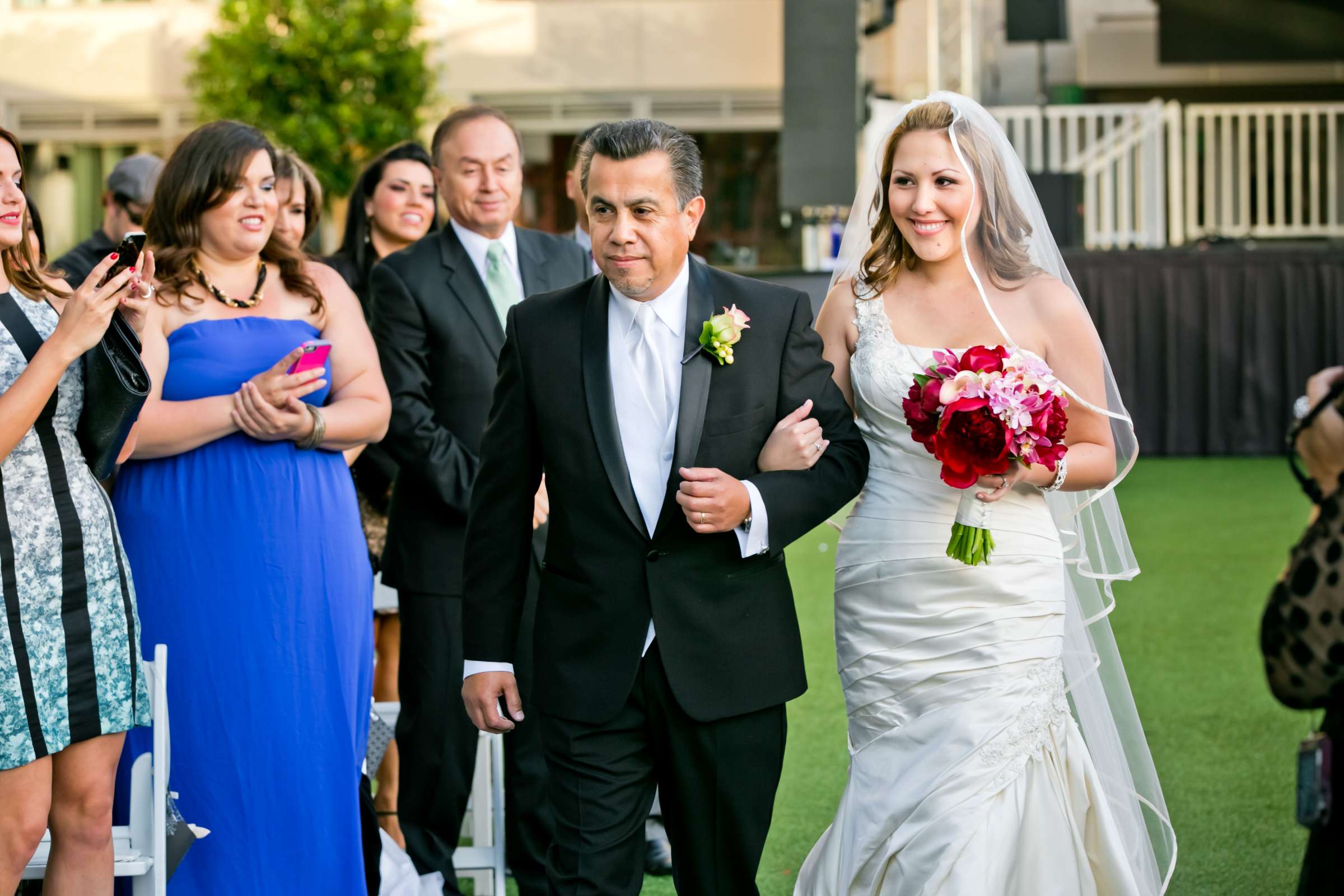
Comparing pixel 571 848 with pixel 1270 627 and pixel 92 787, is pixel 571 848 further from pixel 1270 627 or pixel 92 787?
pixel 1270 627

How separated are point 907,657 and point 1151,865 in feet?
2.92

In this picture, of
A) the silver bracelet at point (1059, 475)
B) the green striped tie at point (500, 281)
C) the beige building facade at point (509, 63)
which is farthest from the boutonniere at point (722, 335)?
the beige building facade at point (509, 63)

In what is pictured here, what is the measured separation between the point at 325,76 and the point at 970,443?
50.5ft

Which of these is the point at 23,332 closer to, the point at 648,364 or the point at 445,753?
the point at 648,364

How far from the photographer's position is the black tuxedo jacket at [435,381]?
4309 mm

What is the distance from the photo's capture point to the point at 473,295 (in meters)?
4.41

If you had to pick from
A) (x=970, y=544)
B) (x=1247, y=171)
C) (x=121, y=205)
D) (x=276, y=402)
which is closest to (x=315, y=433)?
(x=276, y=402)

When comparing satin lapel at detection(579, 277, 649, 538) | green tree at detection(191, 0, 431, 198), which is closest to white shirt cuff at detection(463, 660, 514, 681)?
satin lapel at detection(579, 277, 649, 538)

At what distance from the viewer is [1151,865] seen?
368 centimetres

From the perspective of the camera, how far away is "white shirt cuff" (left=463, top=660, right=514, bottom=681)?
10.1 ft

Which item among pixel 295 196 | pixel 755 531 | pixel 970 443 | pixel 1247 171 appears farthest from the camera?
pixel 1247 171

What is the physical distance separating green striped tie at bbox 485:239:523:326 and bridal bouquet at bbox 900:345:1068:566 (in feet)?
5.39

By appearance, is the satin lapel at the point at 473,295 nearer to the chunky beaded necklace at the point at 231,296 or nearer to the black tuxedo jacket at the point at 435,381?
the black tuxedo jacket at the point at 435,381

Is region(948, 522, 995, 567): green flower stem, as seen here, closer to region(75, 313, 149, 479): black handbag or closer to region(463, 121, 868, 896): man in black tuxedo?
region(463, 121, 868, 896): man in black tuxedo
